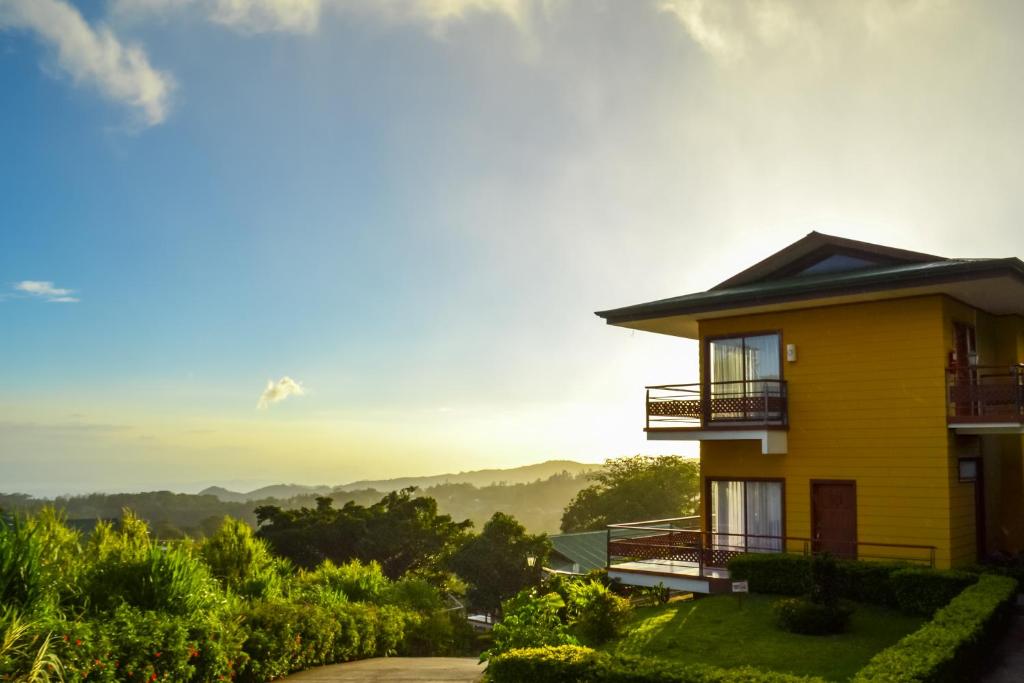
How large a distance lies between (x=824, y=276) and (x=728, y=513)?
22.0 feet

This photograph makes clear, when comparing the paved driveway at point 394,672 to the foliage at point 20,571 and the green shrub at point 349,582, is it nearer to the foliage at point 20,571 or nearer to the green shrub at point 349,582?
the green shrub at point 349,582

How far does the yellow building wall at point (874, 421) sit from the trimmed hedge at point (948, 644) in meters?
3.55

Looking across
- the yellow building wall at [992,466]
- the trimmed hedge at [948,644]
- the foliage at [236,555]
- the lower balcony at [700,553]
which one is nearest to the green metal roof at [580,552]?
the lower balcony at [700,553]

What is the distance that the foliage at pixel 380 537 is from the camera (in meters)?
53.3

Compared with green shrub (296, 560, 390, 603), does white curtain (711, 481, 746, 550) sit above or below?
above

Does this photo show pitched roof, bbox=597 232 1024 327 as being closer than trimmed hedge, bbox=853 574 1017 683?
No

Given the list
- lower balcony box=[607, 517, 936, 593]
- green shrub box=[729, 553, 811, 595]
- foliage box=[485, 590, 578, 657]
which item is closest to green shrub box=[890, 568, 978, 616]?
lower balcony box=[607, 517, 936, 593]

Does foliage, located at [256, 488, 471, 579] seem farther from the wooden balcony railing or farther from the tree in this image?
the wooden balcony railing

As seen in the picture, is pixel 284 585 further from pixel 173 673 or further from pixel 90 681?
pixel 90 681

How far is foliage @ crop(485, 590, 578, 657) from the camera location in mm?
12805

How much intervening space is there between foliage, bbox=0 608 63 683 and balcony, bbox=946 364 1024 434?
17623mm

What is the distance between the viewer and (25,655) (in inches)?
366

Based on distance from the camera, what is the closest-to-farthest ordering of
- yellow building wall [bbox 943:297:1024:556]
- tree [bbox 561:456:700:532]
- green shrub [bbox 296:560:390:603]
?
1. yellow building wall [bbox 943:297:1024:556]
2. green shrub [bbox 296:560:390:603]
3. tree [bbox 561:456:700:532]

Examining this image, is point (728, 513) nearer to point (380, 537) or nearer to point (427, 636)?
point (427, 636)
